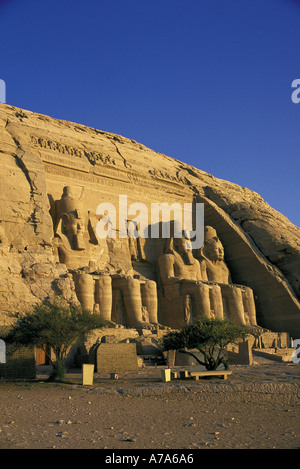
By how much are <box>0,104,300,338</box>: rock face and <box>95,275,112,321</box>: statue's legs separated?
32 millimetres

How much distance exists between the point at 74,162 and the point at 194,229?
6215 mm

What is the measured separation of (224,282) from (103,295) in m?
6.82

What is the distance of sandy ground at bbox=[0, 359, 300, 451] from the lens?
451 cm

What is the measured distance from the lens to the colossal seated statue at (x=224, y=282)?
760 inches

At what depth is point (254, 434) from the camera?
488 cm

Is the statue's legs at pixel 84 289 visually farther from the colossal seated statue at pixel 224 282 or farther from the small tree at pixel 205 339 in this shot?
the colossal seated statue at pixel 224 282

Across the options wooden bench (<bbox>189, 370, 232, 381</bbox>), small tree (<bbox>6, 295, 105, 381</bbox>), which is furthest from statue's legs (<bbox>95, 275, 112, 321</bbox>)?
wooden bench (<bbox>189, 370, 232, 381</bbox>)

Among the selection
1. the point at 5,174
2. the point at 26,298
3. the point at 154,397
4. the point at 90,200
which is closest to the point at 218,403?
the point at 154,397

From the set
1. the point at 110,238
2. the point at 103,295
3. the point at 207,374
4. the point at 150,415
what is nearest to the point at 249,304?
the point at 110,238

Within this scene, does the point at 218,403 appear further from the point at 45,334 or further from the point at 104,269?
the point at 104,269

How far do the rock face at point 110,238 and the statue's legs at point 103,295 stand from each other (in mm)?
32

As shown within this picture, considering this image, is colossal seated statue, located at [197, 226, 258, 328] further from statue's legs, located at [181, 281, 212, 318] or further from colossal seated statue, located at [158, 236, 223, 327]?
statue's legs, located at [181, 281, 212, 318]

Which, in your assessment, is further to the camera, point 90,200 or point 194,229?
point 194,229

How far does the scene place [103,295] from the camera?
1633 cm
